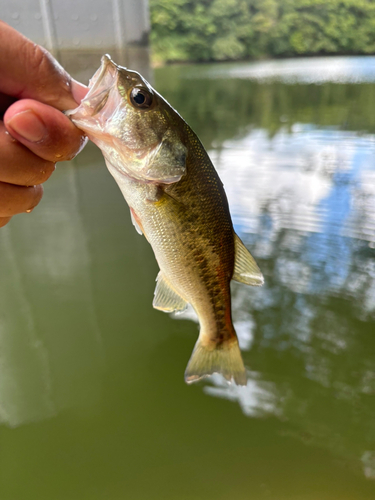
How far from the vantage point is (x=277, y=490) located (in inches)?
79.9

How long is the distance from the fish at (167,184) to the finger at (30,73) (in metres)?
0.06

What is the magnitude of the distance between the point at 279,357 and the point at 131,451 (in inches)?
50.7

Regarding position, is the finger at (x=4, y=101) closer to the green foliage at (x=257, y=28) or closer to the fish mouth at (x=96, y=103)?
the fish mouth at (x=96, y=103)

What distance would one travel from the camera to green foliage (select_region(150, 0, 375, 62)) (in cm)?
3134

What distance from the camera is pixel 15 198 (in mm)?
1075

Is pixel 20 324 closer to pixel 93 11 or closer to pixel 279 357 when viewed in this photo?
pixel 279 357

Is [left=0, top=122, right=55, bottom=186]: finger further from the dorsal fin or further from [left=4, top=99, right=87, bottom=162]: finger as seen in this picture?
A: the dorsal fin

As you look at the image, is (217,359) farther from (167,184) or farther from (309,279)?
(309,279)

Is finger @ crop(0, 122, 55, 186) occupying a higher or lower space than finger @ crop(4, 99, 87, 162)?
lower

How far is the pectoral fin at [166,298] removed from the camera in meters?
1.39

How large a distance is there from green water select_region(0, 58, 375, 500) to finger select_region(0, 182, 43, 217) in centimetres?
179

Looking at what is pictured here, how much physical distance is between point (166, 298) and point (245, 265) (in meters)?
0.34

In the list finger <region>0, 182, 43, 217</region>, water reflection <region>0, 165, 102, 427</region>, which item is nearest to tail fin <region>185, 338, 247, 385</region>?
finger <region>0, 182, 43, 217</region>

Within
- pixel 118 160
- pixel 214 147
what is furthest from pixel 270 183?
pixel 118 160
